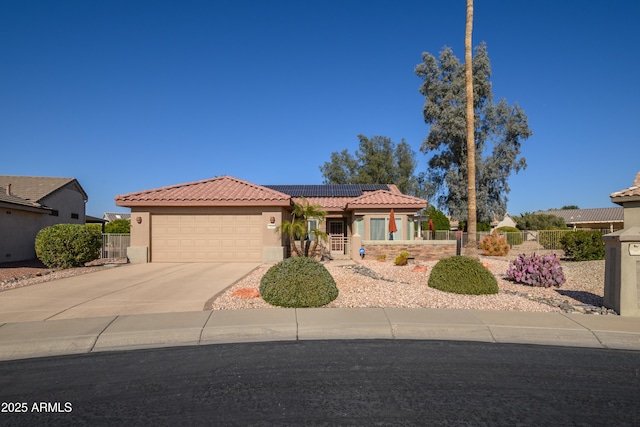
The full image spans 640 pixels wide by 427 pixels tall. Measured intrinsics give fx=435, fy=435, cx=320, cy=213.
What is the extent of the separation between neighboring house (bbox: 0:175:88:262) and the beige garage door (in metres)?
6.34

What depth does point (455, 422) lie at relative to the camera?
3.76 meters

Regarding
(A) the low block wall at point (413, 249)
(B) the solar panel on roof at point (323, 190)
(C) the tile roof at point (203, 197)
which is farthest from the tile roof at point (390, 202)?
(C) the tile roof at point (203, 197)

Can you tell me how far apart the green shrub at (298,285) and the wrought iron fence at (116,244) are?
1466cm

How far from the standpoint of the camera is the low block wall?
20.0 meters

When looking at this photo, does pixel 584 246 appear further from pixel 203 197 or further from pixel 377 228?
pixel 203 197

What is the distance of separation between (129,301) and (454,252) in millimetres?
15088

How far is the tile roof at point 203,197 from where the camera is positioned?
62.7 feet

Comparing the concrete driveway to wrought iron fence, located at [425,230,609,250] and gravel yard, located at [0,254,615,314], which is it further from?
wrought iron fence, located at [425,230,609,250]

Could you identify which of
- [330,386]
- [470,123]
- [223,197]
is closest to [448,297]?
[330,386]

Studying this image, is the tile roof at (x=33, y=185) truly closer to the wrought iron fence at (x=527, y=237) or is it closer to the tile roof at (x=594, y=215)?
the wrought iron fence at (x=527, y=237)

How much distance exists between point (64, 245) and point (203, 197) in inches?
227

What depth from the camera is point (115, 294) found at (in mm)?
10172

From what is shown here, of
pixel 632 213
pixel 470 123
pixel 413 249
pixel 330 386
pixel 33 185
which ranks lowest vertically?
pixel 330 386

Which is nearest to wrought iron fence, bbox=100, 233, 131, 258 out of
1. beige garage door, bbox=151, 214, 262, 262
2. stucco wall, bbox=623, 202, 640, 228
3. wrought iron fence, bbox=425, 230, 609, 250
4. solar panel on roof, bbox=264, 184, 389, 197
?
beige garage door, bbox=151, 214, 262, 262
